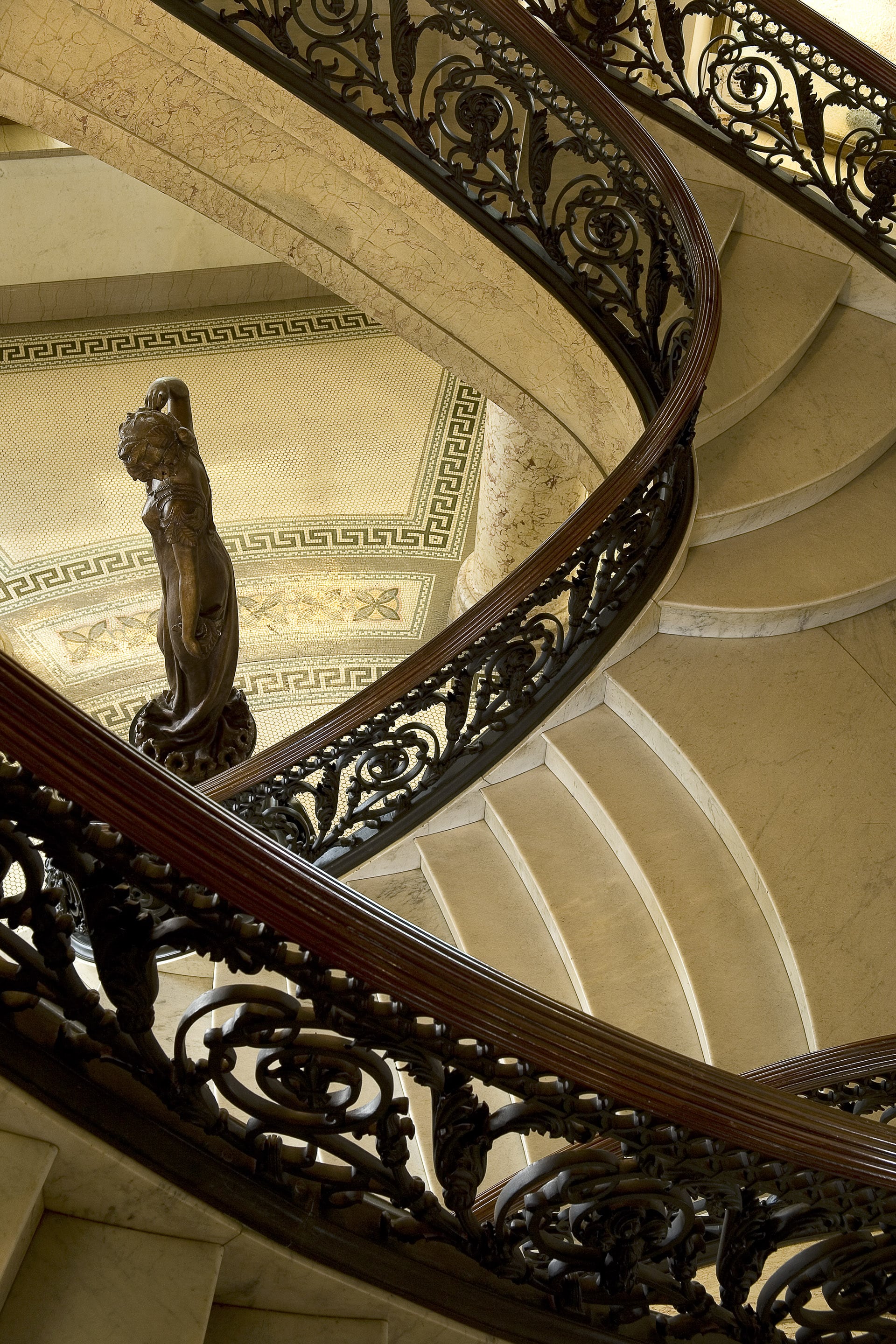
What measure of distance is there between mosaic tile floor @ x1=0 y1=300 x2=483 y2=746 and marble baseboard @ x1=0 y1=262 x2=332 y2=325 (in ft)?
0.30

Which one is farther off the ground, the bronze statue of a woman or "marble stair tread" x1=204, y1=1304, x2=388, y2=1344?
the bronze statue of a woman

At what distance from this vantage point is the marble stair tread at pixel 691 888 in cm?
358

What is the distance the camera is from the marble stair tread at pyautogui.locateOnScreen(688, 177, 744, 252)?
5641mm

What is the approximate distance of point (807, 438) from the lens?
519 cm

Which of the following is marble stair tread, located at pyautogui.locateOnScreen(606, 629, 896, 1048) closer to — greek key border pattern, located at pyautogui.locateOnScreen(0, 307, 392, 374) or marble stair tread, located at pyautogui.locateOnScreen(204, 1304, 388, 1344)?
marble stair tread, located at pyautogui.locateOnScreen(204, 1304, 388, 1344)

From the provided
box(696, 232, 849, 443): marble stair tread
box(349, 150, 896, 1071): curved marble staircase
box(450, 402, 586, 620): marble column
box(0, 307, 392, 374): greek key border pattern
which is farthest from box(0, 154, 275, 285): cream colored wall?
box(349, 150, 896, 1071): curved marble staircase

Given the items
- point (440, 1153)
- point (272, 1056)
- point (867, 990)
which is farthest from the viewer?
point (867, 990)

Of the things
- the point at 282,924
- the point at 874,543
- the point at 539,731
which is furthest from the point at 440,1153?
the point at 874,543

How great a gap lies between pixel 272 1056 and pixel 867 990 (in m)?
2.33

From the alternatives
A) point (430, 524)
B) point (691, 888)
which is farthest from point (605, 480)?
point (430, 524)

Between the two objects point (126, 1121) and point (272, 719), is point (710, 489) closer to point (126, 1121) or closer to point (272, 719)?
point (126, 1121)

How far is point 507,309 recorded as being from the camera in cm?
565

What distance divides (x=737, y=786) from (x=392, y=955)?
2634 mm

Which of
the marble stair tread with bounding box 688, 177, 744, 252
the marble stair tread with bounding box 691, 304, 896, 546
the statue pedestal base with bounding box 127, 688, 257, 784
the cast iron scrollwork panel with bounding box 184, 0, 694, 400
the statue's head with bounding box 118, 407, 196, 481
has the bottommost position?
the statue pedestal base with bounding box 127, 688, 257, 784
